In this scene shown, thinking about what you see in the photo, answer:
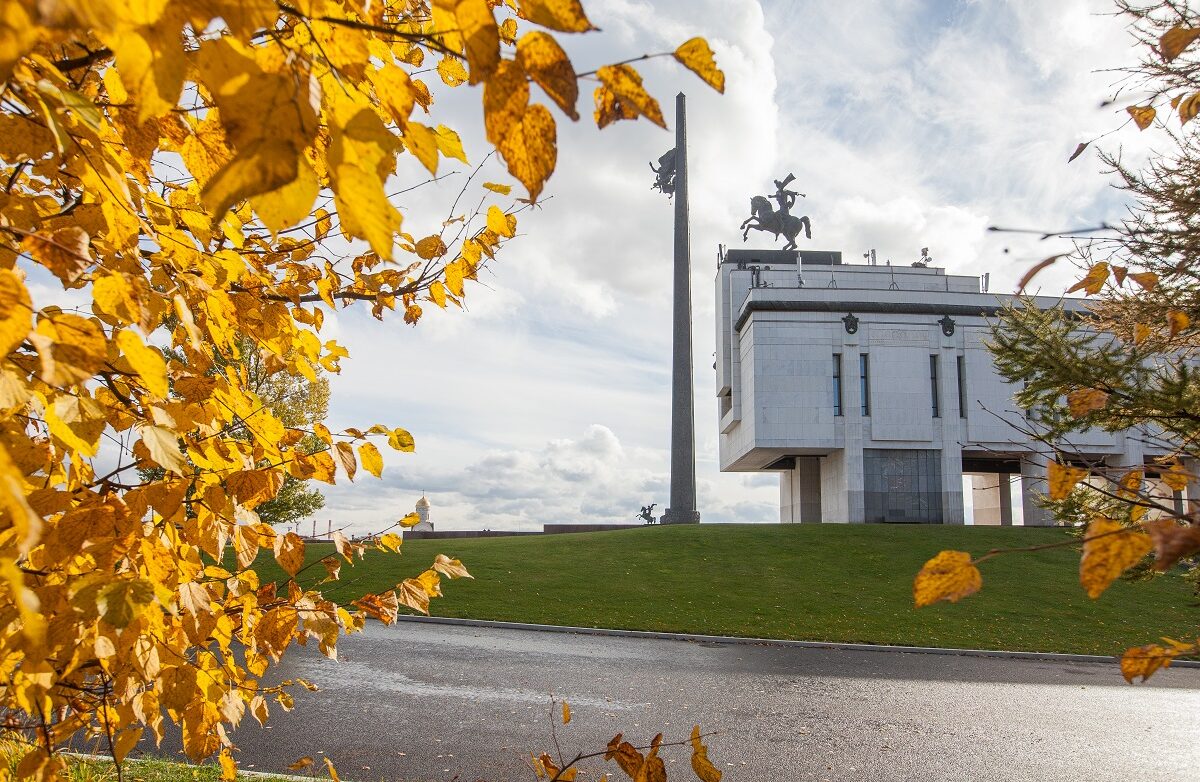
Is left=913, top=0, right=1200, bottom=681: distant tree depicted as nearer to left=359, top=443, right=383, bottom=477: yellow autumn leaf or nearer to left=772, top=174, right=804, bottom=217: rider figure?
left=359, top=443, right=383, bottom=477: yellow autumn leaf

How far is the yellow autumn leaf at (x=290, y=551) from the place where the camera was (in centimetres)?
186

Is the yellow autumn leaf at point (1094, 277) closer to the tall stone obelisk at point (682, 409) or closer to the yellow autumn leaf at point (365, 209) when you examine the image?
the yellow autumn leaf at point (365, 209)

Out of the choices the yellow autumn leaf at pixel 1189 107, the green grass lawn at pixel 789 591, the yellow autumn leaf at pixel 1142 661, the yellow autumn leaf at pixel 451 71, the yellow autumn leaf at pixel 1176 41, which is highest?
the yellow autumn leaf at pixel 451 71

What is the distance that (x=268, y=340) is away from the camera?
2.35 meters

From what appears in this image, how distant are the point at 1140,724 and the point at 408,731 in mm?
8650

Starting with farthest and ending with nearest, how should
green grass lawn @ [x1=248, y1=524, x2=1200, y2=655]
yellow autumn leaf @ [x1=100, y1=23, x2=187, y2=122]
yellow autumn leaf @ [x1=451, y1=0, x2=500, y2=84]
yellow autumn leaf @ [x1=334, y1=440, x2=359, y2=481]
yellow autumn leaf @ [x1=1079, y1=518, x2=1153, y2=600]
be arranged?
green grass lawn @ [x1=248, y1=524, x2=1200, y2=655]
yellow autumn leaf @ [x1=334, y1=440, x2=359, y2=481]
yellow autumn leaf @ [x1=1079, y1=518, x2=1153, y2=600]
yellow autumn leaf @ [x1=451, y1=0, x2=500, y2=84]
yellow autumn leaf @ [x1=100, y1=23, x2=187, y2=122]

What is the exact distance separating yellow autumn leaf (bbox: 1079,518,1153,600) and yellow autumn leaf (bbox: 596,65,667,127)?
1.07m

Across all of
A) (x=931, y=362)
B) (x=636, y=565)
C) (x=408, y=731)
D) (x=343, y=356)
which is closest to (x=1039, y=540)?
(x=931, y=362)

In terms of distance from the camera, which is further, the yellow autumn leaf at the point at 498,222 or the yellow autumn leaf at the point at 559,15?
the yellow autumn leaf at the point at 498,222

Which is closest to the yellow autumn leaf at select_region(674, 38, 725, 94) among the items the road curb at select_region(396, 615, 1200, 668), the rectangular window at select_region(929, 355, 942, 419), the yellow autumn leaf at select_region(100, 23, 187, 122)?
the yellow autumn leaf at select_region(100, 23, 187, 122)

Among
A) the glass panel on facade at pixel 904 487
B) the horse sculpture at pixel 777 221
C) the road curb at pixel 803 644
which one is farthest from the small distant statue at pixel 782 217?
the road curb at pixel 803 644

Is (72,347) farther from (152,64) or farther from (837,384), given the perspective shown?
(837,384)

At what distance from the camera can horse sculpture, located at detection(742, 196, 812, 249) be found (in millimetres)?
49438

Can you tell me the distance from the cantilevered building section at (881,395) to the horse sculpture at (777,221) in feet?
21.7
